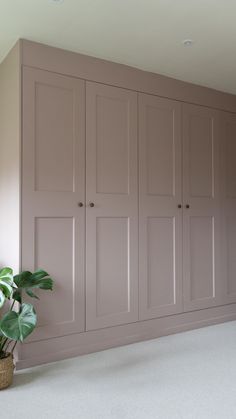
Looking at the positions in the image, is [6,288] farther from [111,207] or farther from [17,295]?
[111,207]

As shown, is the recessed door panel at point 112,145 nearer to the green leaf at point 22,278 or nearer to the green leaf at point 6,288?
the green leaf at point 22,278

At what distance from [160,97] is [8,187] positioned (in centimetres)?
146

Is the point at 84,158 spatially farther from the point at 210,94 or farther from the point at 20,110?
the point at 210,94

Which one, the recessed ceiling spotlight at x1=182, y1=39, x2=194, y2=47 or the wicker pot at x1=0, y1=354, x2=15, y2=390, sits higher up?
the recessed ceiling spotlight at x1=182, y1=39, x2=194, y2=47

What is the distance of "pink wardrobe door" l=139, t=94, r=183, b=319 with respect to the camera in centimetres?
288

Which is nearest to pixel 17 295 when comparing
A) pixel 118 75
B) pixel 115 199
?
pixel 115 199

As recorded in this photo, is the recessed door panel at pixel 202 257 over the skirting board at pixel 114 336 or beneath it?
over

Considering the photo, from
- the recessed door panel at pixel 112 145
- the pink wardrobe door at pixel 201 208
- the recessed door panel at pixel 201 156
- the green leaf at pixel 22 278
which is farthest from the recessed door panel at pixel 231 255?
the green leaf at pixel 22 278

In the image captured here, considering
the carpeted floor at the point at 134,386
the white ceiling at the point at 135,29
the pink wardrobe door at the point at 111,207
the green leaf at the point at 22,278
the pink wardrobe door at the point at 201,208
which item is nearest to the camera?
the carpeted floor at the point at 134,386

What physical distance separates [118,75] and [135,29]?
20.2 inches

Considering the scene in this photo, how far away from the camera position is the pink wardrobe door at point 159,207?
2883mm

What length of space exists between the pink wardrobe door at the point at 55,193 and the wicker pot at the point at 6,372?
322mm

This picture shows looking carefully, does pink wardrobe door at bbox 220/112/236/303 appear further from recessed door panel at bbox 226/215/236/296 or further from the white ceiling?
the white ceiling

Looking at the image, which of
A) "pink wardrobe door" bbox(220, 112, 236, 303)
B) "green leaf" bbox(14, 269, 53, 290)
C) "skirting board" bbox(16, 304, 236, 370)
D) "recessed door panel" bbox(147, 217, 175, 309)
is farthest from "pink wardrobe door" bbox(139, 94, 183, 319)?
"green leaf" bbox(14, 269, 53, 290)
